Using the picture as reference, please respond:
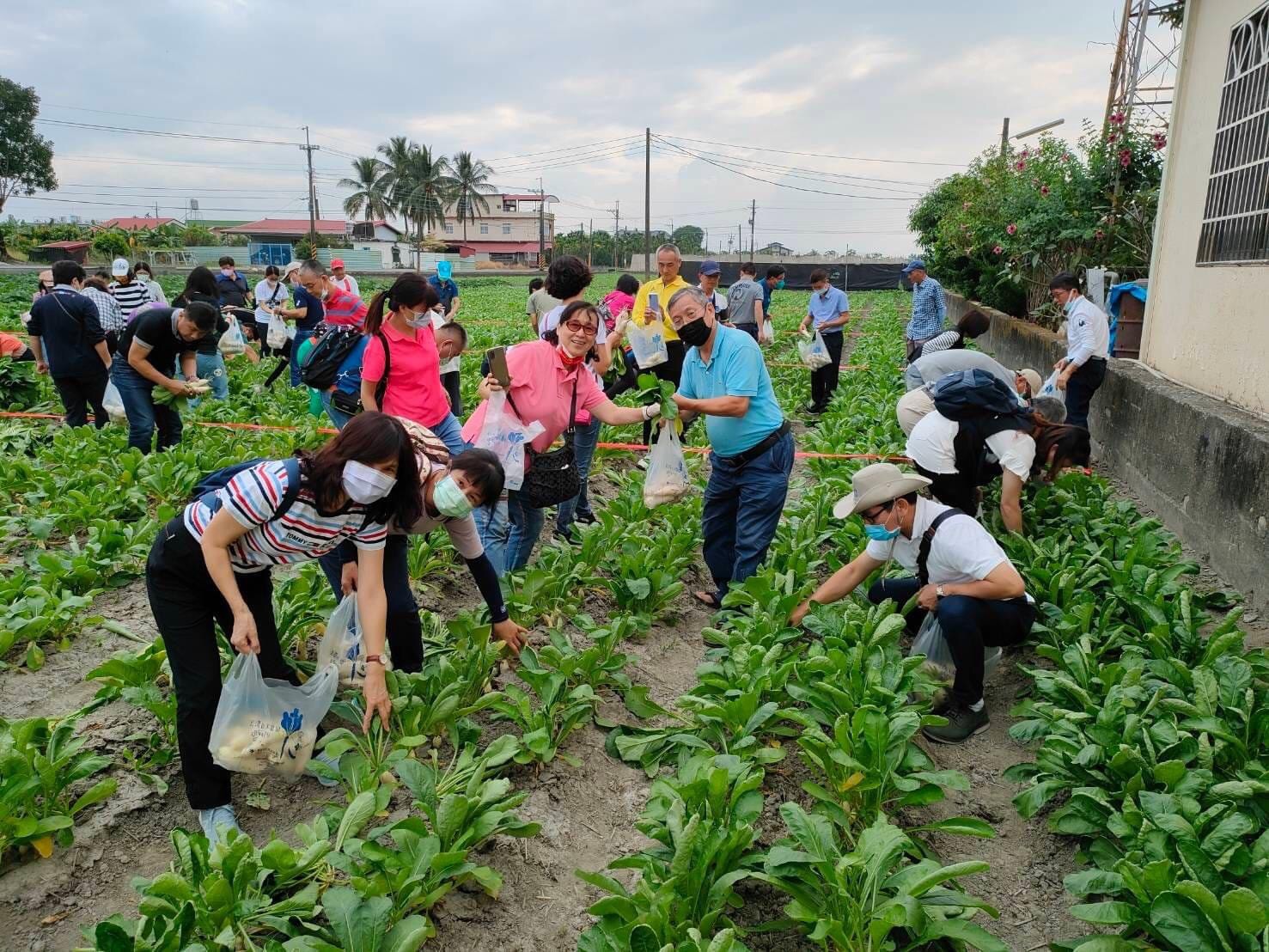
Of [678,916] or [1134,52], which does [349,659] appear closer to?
[678,916]

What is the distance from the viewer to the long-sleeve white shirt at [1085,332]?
7559 mm

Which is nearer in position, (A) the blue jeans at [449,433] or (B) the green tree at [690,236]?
(A) the blue jeans at [449,433]

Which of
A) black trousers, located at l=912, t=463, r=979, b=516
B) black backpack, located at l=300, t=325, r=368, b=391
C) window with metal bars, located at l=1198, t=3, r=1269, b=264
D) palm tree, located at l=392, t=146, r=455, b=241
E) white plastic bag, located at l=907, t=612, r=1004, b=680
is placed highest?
palm tree, located at l=392, t=146, r=455, b=241

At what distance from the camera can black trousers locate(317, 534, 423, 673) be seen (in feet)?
12.4

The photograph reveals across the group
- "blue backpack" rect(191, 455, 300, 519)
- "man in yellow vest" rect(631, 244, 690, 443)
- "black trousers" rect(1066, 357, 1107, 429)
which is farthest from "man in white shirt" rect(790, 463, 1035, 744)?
"black trousers" rect(1066, 357, 1107, 429)

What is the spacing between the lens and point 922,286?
1083cm

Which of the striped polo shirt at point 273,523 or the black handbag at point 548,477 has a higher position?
the striped polo shirt at point 273,523

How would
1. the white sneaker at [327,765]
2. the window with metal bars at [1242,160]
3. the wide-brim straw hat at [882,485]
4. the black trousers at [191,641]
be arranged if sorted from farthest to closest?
the window with metal bars at [1242,160] < the wide-brim straw hat at [882,485] < the white sneaker at [327,765] < the black trousers at [191,641]

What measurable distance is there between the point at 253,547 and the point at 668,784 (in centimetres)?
164

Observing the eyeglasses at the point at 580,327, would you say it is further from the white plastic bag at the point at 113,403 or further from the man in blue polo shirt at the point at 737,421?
the white plastic bag at the point at 113,403

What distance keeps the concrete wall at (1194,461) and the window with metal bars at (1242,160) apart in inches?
44.2

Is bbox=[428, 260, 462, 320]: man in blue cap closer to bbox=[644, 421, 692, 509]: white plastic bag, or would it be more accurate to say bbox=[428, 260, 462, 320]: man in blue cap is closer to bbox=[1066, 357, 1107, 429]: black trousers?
bbox=[644, 421, 692, 509]: white plastic bag

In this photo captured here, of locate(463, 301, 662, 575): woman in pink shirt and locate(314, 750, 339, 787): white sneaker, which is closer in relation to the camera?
locate(314, 750, 339, 787): white sneaker

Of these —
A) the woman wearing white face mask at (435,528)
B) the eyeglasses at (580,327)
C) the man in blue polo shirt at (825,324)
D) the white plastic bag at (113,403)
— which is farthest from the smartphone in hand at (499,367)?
the man in blue polo shirt at (825,324)
